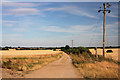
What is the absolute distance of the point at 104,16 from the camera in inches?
902

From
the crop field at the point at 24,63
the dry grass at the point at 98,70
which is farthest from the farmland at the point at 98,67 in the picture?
the crop field at the point at 24,63

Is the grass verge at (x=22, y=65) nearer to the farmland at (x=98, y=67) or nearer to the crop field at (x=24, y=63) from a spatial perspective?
the crop field at (x=24, y=63)

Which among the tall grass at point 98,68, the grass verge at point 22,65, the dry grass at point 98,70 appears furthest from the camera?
the grass verge at point 22,65

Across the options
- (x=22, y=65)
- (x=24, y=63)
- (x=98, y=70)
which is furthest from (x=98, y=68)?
(x=24, y=63)

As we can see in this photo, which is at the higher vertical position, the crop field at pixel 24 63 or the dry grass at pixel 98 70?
the dry grass at pixel 98 70

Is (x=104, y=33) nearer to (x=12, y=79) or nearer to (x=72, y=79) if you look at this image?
(x=72, y=79)

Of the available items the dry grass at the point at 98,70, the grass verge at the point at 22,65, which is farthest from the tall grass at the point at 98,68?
the grass verge at the point at 22,65

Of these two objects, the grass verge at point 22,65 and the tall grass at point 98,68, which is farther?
the grass verge at point 22,65

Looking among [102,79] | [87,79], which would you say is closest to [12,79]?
[87,79]

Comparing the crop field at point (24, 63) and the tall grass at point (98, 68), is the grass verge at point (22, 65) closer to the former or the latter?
the crop field at point (24, 63)

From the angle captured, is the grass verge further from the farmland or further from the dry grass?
the dry grass

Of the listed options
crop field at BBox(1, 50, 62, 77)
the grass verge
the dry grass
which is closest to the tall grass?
the dry grass

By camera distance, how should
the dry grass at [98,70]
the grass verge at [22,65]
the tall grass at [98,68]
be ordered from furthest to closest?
1. the grass verge at [22,65]
2. the tall grass at [98,68]
3. the dry grass at [98,70]

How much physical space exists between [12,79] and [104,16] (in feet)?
54.7
